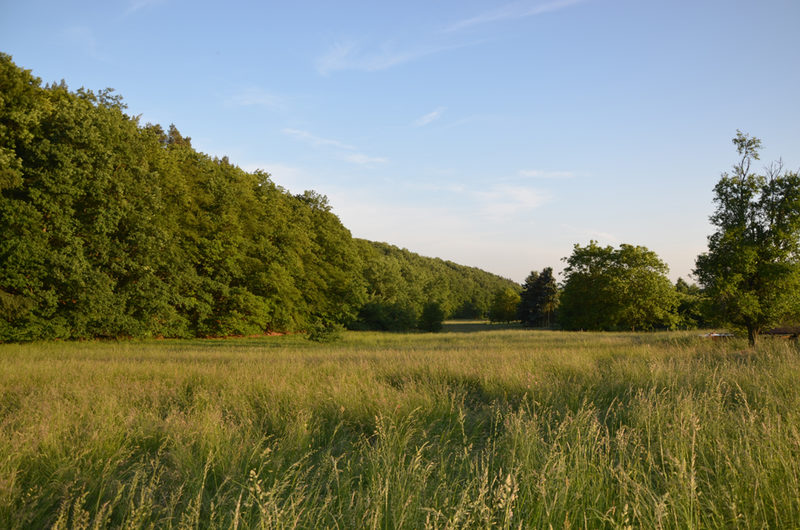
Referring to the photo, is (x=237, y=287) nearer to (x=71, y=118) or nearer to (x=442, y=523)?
(x=71, y=118)

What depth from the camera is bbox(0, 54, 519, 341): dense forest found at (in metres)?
20.1

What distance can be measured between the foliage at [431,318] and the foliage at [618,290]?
16.3 m

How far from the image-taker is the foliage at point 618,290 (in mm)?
46594

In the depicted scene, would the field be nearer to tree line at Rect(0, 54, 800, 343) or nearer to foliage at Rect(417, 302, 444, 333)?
tree line at Rect(0, 54, 800, 343)

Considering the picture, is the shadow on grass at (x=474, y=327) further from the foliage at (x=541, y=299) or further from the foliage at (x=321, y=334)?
the foliage at (x=321, y=334)

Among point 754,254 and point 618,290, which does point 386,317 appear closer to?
point 618,290

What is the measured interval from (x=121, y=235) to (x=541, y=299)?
65.9 metres

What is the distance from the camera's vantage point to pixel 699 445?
4.07 metres

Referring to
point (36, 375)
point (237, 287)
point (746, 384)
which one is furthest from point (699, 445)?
point (237, 287)

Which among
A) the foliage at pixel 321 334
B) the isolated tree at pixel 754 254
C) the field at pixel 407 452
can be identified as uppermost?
the isolated tree at pixel 754 254

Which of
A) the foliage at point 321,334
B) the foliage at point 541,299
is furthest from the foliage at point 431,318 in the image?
the foliage at point 321,334

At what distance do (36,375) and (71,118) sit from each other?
57.9 ft

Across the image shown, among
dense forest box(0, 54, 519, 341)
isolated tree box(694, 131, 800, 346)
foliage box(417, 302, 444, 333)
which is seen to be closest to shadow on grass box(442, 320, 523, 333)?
foliage box(417, 302, 444, 333)

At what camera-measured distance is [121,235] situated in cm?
2461
